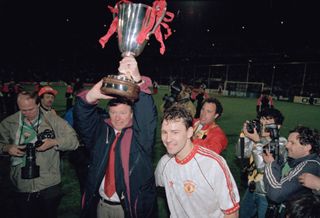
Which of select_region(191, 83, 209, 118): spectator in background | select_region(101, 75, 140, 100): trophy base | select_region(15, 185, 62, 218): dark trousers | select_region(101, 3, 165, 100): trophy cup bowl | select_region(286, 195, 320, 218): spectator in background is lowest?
select_region(15, 185, 62, 218): dark trousers

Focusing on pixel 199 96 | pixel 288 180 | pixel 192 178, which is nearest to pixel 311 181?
pixel 288 180

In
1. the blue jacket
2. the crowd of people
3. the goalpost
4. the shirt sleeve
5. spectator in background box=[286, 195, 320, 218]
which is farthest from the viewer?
the goalpost

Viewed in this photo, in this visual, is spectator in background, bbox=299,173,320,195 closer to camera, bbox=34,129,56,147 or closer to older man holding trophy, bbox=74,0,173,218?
older man holding trophy, bbox=74,0,173,218

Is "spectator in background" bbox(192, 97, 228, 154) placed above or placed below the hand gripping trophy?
below

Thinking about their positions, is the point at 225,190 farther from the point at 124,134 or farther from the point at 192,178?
the point at 124,134

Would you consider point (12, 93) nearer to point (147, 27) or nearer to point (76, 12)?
point (147, 27)

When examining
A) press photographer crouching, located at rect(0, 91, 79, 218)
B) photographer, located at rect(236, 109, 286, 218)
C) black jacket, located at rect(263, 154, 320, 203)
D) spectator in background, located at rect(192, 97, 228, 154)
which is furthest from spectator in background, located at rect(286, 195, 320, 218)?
press photographer crouching, located at rect(0, 91, 79, 218)

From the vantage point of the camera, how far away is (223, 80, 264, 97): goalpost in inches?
1475

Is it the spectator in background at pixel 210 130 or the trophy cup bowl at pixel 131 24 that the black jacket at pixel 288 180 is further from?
the trophy cup bowl at pixel 131 24

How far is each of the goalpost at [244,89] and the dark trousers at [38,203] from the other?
3653 centimetres

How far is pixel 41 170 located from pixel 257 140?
2731 millimetres

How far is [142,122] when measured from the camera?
2320mm

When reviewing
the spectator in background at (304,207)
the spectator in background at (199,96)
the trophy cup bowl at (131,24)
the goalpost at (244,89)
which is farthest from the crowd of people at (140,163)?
the goalpost at (244,89)

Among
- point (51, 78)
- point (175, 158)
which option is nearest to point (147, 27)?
point (175, 158)
